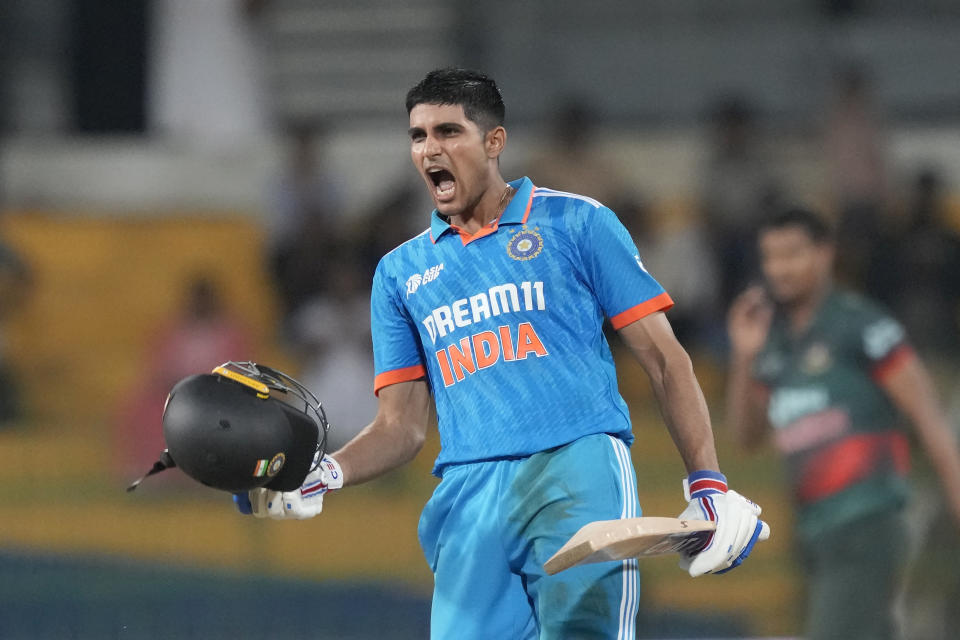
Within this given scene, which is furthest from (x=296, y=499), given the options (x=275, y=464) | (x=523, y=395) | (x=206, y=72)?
(x=206, y=72)

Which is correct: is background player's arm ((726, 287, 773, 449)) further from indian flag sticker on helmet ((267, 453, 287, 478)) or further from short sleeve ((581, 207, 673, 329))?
indian flag sticker on helmet ((267, 453, 287, 478))

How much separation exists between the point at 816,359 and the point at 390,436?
2.36 m

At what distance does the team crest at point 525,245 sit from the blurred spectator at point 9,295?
5.53m

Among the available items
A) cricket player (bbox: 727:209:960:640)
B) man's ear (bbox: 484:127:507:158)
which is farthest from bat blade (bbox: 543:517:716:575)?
cricket player (bbox: 727:209:960:640)

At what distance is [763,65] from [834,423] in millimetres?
6590

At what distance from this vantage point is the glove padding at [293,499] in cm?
372

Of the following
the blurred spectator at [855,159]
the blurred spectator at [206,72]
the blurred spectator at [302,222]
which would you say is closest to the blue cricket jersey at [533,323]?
the blurred spectator at [302,222]

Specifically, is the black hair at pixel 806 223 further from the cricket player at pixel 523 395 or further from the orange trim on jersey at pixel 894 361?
the cricket player at pixel 523 395

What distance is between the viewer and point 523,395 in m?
3.63

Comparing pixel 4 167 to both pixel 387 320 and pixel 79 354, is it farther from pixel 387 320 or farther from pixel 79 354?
pixel 387 320

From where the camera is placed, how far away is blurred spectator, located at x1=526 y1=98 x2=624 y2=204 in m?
9.63

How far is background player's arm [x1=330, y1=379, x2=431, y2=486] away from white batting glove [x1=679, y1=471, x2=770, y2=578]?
85 cm

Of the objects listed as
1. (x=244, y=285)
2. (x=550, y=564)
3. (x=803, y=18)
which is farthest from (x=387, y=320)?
(x=803, y=18)

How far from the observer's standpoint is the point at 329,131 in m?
11.5
